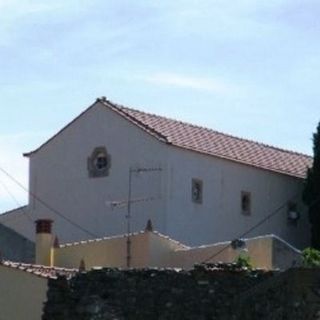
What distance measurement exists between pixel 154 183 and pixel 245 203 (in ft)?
13.0

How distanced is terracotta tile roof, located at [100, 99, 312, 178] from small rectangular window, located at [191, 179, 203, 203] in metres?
0.95

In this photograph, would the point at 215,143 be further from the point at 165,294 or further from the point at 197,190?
the point at 165,294

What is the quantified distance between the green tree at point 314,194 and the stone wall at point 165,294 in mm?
22084

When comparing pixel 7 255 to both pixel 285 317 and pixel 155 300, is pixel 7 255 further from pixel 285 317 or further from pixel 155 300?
pixel 285 317

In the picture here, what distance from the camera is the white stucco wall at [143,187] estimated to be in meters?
39.1

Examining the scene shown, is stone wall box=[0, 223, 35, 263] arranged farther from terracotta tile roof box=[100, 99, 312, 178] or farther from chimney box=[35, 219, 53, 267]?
terracotta tile roof box=[100, 99, 312, 178]

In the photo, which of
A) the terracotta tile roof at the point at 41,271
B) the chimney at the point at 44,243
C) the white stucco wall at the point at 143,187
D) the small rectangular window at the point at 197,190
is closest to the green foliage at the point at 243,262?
the terracotta tile roof at the point at 41,271

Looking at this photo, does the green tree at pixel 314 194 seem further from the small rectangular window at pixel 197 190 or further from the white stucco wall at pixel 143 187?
the small rectangular window at pixel 197 190

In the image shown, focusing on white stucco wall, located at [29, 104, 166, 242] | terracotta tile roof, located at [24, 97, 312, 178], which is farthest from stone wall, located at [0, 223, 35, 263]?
terracotta tile roof, located at [24, 97, 312, 178]

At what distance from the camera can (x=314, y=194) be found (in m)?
41.8

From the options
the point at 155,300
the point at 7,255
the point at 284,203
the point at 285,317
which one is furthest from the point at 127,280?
the point at 284,203

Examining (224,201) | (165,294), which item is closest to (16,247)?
(224,201)

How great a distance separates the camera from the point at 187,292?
1873 centimetres

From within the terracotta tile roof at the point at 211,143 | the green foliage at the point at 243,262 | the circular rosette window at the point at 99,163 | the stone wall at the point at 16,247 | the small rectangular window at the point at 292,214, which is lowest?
the green foliage at the point at 243,262
